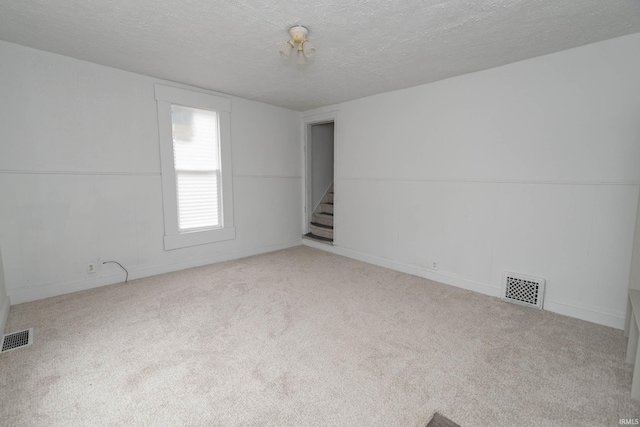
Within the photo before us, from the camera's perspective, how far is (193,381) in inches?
69.7

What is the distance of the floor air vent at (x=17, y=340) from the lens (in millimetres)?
2090

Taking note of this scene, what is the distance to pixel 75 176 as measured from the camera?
2.98 m

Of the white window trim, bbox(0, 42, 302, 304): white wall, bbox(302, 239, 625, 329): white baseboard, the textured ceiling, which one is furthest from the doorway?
the textured ceiling

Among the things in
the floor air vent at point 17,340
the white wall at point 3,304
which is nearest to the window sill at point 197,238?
the white wall at point 3,304

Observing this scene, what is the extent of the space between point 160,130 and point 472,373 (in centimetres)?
395

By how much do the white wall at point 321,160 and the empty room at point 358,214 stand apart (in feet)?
4.64

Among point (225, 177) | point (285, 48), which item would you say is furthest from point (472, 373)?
point (225, 177)

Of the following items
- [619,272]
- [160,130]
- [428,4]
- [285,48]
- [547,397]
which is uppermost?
[428,4]

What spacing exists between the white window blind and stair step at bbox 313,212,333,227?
2.01 m

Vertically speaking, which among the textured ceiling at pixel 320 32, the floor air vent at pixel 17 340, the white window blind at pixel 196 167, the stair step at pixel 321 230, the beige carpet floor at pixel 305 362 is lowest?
the beige carpet floor at pixel 305 362

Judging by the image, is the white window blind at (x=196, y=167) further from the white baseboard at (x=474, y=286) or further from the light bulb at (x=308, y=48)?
the light bulb at (x=308, y=48)

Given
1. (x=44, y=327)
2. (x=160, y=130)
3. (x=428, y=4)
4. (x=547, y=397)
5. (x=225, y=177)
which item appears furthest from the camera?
(x=225, y=177)

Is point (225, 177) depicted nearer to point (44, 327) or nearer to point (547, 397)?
point (44, 327)

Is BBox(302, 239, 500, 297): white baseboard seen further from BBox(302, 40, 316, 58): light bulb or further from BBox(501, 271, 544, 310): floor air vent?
BBox(302, 40, 316, 58): light bulb
